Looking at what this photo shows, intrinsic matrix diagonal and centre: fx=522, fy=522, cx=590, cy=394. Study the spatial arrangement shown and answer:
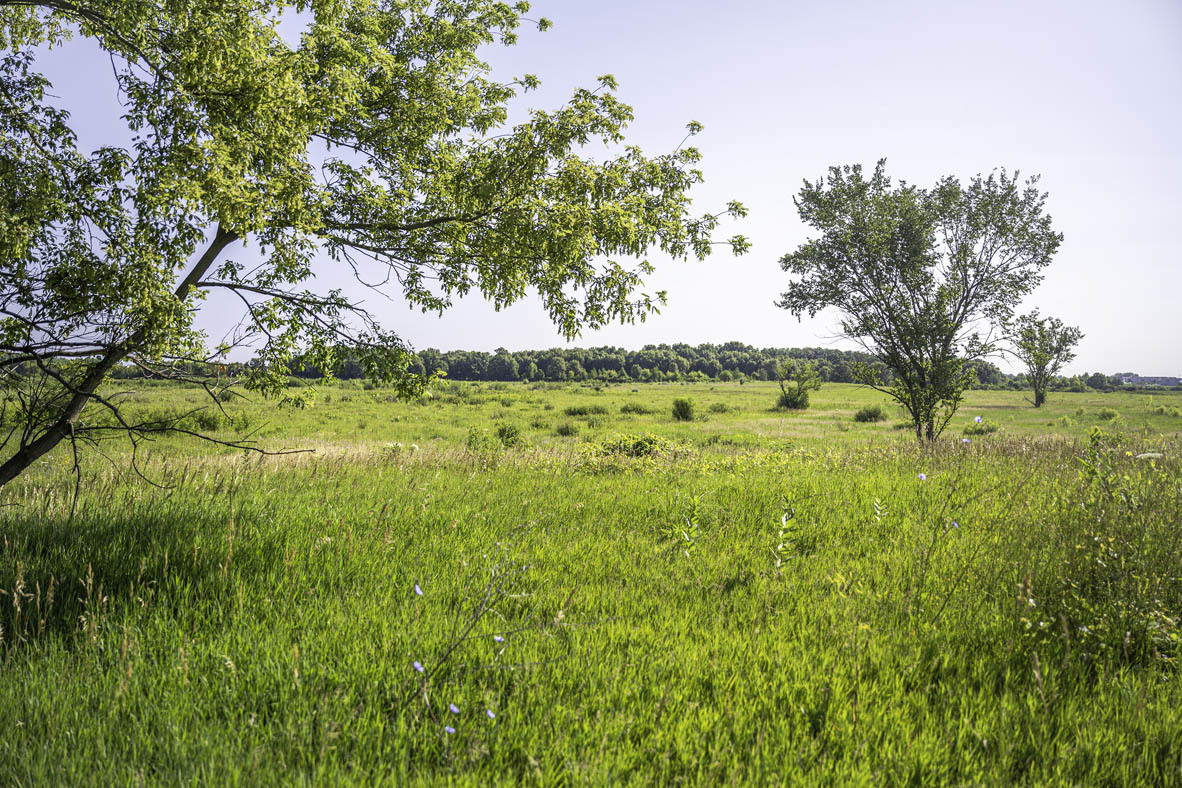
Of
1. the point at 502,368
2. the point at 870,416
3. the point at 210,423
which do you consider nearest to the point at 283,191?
the point at 210,423

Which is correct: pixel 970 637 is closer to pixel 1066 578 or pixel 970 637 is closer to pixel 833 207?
pixel 1066 578

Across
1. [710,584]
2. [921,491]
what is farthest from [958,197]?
[710,584]

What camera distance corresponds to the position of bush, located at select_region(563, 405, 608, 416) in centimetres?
4444

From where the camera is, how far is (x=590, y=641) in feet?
9.62

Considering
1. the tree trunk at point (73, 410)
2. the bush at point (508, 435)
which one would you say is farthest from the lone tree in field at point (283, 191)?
the bush at point (508, 435)

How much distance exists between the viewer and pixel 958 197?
56.8ft

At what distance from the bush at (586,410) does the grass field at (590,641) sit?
38395mm

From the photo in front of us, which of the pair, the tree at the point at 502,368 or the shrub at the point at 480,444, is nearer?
the shrub at the point at 480,444

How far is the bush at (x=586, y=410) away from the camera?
4444cm

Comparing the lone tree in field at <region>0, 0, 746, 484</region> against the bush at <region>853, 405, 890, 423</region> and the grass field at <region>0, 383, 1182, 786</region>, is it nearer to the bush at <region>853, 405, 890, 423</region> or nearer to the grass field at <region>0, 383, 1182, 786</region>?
the grass field at <region>0, 383, 1182, 786</region>

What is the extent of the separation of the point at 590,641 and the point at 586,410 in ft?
140

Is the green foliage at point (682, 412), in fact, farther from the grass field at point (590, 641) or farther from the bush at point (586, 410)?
the grass field at point (590, 641)

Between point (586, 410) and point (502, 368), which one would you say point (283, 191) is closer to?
point (586, 410)

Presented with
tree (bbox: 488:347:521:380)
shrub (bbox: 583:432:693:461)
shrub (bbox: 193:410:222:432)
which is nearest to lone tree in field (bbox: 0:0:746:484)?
shrub (bbox: 583:432:693:461)
